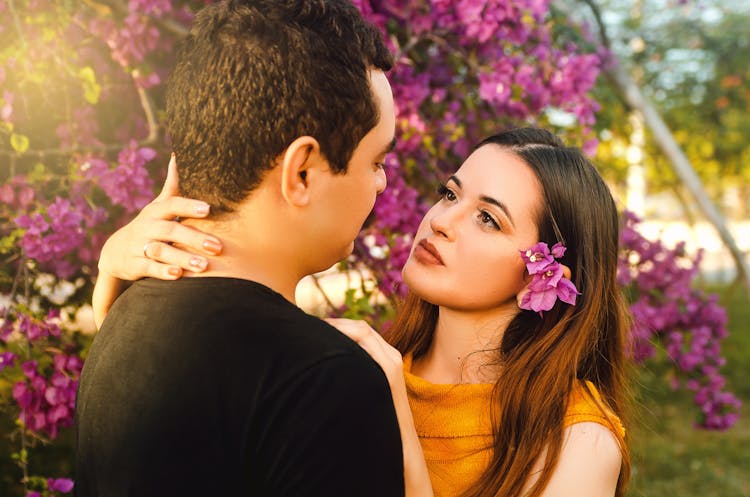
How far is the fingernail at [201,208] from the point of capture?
1500mm

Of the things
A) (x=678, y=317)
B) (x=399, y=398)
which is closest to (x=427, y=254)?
(x=399, y=398)

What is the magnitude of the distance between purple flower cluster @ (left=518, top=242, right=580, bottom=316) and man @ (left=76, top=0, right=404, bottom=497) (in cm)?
68

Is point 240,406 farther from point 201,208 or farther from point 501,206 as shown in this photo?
point 501,206

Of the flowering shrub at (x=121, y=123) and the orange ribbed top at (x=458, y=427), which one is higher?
the flowering shrub at (x=121, y=123)

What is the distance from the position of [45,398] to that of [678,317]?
3.32 meters

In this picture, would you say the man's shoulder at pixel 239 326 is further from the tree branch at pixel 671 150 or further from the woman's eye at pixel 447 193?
the tree branch at pixel 671 150

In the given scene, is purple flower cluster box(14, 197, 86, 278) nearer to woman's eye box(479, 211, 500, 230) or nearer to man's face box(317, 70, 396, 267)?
woman's eye box(479, 211, 500, 230)

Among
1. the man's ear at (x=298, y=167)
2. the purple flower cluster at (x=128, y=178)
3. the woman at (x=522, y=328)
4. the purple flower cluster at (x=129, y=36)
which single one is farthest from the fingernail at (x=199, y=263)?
the purple flower cluster at (x=129, y=36)

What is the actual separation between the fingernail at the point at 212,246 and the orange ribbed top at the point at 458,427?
1009 millimetres

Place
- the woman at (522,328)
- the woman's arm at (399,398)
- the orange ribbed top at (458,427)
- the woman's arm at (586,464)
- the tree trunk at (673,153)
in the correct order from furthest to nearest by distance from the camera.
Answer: the tree trunk at (673,153), the orange ribbed top at (458,427), the woman at (522,328), the woman's arm at (586,464), the woman's arm at (399,398)

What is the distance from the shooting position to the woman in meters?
2.03

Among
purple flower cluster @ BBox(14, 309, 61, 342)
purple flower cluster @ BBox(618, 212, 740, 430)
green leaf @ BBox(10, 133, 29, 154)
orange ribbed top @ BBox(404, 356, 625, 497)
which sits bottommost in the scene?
purple flower cluster @ BBox(618, 212, 740, 430)

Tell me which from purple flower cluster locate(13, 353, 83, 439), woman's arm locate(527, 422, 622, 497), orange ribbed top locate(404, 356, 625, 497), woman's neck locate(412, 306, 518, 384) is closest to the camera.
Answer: woman's arm locate(527, 422, 622, 497)

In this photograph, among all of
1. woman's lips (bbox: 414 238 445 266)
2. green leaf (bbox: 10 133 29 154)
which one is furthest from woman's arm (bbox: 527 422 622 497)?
green leaf (bbox: 10 133 29 154)
